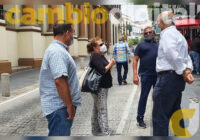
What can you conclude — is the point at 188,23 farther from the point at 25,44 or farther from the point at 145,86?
the point at 145,86

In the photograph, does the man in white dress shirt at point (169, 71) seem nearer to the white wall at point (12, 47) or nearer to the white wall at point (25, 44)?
the white wall at point (12, 47)

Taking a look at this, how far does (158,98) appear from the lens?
3510 mm

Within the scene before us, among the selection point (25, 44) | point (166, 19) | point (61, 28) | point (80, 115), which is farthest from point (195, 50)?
point (61, 28)

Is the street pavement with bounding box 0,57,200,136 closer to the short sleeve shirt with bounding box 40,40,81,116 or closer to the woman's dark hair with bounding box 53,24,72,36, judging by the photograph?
the short sleeve shirt with bounding box 40,40,81,116

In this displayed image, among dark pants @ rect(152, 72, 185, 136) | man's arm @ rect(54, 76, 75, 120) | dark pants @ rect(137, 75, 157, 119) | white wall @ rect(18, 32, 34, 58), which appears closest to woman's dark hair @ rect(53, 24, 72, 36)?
man's arm @ rect(54, 76, 75, 120)

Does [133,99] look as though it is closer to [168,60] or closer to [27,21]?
[168,60]

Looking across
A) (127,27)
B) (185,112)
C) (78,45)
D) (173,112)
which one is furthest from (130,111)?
(127,27)

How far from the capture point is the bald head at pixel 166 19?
11.3ft

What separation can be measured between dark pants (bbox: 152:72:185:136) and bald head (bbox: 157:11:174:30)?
0.58m

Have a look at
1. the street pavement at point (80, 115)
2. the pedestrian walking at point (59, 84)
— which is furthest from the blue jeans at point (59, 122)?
the street pavement at point (80, 115)

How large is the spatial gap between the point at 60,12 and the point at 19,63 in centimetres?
684

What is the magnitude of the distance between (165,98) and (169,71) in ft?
1.08

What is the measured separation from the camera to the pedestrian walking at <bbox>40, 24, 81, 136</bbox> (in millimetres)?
2539

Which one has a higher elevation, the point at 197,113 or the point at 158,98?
the point at 158,98
